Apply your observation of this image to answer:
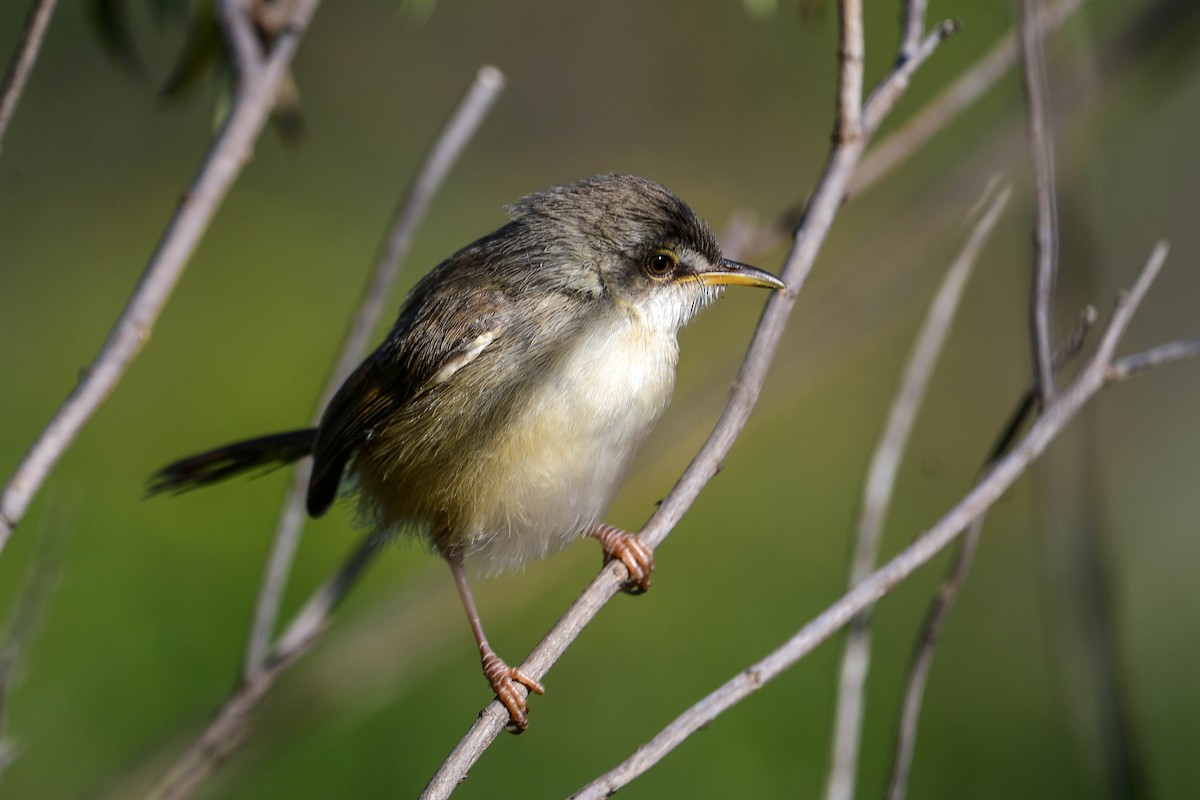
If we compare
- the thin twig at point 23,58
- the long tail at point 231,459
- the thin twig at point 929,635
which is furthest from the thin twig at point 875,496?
the thin twig at point 23,58

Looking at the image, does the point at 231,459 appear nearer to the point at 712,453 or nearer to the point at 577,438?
the point at 577,438

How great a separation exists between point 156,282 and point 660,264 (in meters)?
1.21

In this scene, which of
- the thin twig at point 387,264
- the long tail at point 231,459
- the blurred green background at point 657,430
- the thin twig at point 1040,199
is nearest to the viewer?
the thin twig at point 1040,199

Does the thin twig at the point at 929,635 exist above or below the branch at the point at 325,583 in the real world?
below

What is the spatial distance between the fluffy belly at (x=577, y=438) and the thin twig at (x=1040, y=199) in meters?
0.82

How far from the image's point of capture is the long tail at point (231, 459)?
11.0 feet

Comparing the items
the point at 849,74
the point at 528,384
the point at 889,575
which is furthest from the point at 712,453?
the point at 849,74

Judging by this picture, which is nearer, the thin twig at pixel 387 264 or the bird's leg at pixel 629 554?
the bird's leg at pixel 629 554

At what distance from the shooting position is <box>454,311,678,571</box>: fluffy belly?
2.66m

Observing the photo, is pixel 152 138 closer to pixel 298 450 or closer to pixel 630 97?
pixel 630 97

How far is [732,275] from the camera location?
2951mm

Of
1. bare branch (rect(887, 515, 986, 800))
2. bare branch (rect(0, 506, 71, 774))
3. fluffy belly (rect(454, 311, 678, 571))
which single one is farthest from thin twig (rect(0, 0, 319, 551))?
bare branch (rect(887, 515, 986, 800))

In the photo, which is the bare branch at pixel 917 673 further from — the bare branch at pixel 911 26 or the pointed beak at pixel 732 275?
the bare branch at pixel 911 26

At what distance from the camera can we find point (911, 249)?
3.16 metres
